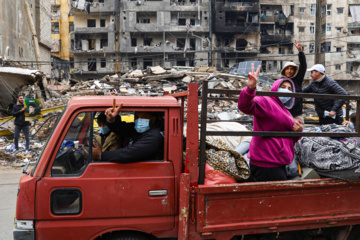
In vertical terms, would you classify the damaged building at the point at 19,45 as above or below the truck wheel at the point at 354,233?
above

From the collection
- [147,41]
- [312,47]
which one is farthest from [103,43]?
[312,47]

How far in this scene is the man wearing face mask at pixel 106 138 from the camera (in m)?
3.22

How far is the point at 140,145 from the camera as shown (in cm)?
285

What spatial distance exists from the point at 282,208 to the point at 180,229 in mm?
972

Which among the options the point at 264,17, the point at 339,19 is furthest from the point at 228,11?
the point at 339,19

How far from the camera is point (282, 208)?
2896 millimetres

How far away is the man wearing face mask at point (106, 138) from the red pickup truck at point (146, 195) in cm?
31

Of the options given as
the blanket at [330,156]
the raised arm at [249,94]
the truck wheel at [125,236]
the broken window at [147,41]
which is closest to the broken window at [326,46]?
the broken window at [147,41]

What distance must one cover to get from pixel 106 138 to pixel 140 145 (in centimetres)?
70

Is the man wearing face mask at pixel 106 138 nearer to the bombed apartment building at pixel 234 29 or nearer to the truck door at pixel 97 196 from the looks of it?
the truck door at pixel 97 196

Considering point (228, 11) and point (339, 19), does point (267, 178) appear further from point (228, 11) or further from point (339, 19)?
point (339, 19)

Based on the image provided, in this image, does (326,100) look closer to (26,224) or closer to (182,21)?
(26,224)

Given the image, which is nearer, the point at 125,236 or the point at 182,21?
the point at 125,236

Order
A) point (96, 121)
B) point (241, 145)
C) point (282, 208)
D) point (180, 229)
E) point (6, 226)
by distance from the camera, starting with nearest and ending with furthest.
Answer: point (180, 229) < point (282, 208) < point (96, 121) < point (241, 145) < point (6, 226)
